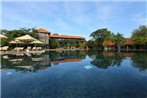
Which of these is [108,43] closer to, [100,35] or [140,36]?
[100,35]

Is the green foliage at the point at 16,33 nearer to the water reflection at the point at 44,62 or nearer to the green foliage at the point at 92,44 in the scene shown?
the water reflection at the point at 44,62

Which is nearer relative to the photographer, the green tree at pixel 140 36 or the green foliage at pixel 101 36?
the green tree at pixel 140 36

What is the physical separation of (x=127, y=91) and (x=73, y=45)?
1687 inches

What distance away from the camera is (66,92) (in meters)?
4.86

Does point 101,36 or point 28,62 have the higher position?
point 101,36

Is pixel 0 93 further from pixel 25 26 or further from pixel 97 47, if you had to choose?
pixel 97 47

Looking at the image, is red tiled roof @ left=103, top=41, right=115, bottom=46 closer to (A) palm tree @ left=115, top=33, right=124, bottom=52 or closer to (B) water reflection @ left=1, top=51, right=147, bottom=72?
(A) palm tree @ left=115, top=33, right=124, bottom=52

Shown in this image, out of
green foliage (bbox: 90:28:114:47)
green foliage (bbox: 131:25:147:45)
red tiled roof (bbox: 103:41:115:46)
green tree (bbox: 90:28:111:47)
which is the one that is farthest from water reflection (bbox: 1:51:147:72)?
green tree (bbox: 90:28:111:47)

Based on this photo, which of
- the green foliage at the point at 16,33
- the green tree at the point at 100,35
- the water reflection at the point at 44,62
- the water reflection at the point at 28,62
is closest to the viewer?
the water reflection at the point at 28,62

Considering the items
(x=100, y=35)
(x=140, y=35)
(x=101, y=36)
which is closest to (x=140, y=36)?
(x=140, y=35)

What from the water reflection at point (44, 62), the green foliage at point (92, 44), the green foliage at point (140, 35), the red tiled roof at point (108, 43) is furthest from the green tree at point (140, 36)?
the water reflection at point (44, 62)

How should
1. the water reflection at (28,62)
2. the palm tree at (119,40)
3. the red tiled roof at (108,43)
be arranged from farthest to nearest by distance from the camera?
the red tiled roof at (108,43) → the palm tree at (119,40) → the water reflection at (28,62)

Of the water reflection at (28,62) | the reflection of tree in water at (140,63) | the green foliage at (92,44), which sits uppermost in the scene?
the green foliage at (92,44)

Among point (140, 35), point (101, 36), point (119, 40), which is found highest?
point (101, 36)
